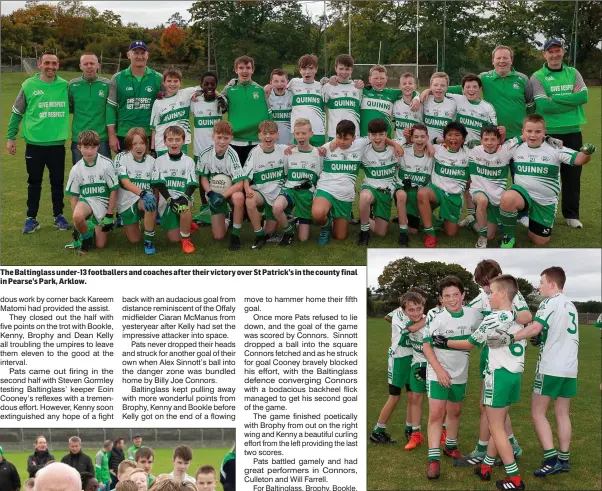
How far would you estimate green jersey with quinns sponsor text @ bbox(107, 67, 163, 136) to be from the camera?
8938 mm

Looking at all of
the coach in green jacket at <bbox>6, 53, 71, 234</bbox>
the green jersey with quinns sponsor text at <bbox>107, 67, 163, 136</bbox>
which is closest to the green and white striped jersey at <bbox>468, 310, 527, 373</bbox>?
the green jersey with quinns sponsor text at <bbox>107, 67, 163, 136</bbox>

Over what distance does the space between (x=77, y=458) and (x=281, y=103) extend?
4.45m

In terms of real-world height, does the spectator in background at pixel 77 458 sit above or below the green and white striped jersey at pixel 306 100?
below

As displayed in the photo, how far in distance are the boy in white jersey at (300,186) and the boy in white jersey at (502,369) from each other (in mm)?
3020

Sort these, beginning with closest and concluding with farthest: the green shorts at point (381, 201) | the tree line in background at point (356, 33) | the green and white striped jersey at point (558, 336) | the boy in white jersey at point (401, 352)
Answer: the green and white striped jersey at point (558, 336), the boy in white jersey at point (401, 352), the green shorts at point (381, 201), the tree line in background at point (356, 33)

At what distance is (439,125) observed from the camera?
348 inches

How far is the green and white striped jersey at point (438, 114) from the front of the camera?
8.80m

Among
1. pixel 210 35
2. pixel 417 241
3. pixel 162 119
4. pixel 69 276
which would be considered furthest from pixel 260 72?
pixel 69 276

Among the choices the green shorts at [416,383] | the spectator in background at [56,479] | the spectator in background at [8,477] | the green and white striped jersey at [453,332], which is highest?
the spectator in background at [56,479]

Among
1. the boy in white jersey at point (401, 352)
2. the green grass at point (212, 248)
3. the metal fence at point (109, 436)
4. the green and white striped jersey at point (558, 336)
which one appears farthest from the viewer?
the green grass at point (212, 248)

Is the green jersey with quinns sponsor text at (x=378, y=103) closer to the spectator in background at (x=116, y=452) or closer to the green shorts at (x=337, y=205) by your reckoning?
the green shorts at (x=337, y=205)

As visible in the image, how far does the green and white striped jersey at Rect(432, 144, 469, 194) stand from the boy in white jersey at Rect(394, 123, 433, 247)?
10 centimetres

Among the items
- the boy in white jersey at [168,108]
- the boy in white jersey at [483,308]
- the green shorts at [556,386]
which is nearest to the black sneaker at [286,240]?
the boy in white jersey at [168,108]

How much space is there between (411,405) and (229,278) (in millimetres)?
1983
